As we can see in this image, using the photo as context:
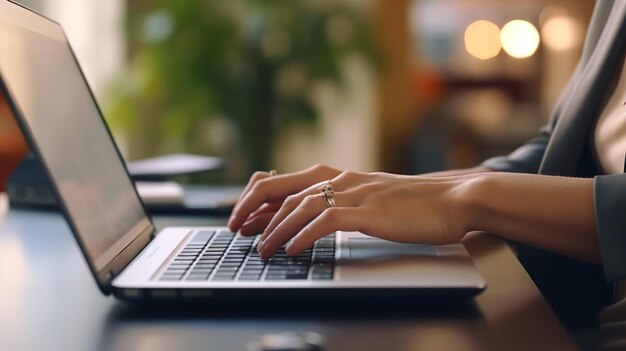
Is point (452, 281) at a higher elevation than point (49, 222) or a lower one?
higher

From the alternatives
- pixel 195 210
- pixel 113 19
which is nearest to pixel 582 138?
pixel 195 210

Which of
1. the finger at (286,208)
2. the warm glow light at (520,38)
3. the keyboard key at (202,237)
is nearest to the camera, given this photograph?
the finger at (286,208)

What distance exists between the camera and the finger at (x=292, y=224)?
791 mm

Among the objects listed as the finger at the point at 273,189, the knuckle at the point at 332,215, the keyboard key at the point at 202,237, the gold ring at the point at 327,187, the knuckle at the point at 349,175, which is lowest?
the keyboard key at the point at 202,237

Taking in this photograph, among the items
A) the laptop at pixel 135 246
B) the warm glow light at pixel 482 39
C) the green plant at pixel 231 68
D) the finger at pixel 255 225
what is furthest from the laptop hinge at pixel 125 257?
the warm glow light at pixel 482 39

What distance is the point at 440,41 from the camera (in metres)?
9.26

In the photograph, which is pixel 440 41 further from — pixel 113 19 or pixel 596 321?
pixel 596 321

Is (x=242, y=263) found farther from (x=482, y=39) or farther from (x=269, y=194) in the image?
(x=482, y=39)

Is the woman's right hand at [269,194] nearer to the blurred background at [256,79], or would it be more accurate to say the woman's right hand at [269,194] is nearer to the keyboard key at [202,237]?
the keyboard key at [202,237]

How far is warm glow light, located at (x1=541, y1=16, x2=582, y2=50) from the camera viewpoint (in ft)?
27.5

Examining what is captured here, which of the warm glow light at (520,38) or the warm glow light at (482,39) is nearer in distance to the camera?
the warm glow light at (520,38)

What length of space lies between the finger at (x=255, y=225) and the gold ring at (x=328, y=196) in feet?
0.45

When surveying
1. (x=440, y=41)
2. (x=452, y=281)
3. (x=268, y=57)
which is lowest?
(x=440, y=41)

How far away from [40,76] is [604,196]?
518mm
